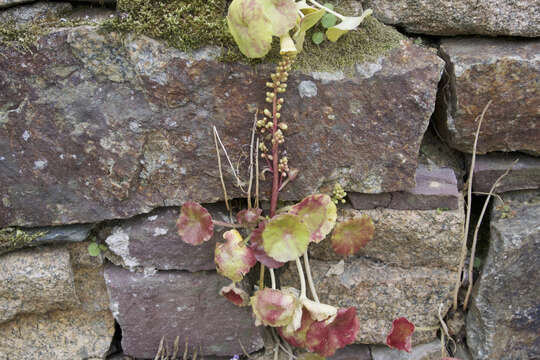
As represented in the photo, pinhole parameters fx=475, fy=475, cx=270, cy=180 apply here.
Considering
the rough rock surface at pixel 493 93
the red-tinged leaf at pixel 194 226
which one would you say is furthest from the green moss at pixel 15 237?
the rough rock surface at pixel 493 93

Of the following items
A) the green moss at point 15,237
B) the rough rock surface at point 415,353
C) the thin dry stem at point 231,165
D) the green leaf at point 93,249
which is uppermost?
the thin dry stem at point 231,165

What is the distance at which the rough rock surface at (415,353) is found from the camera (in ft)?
5.35

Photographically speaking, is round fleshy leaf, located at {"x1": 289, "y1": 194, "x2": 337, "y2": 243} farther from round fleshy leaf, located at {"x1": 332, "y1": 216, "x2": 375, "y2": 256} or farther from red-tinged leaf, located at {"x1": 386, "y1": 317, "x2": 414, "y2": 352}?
red-tinged leaf, located at {"x1": 386, "y1": 317, "x2": 414, "y2": 352}

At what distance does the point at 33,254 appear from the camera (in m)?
1.52

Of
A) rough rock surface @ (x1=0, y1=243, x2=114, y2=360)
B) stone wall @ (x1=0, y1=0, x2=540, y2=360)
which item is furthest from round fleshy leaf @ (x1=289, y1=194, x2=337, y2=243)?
rough rock surface @ (x1=0, y1=243, x2=114, y2=360)

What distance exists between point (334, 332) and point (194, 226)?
508 mm

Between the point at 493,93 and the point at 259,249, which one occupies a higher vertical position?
the point at 493,93

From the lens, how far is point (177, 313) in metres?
1.59

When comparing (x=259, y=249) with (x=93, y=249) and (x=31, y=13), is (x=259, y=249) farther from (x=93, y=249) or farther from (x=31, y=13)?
(x=31, y=13)

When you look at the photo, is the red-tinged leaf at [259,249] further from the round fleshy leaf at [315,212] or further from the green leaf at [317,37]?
the green leaf at [317,37]

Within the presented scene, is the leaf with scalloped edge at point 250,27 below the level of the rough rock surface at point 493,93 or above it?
above

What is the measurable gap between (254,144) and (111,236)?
1.80 feet

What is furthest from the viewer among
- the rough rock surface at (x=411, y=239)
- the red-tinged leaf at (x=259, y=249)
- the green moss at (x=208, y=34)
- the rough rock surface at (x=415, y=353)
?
the rough rock surface at (x=415, y=353)

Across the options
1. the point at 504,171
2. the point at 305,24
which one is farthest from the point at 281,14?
the point at 504,171
